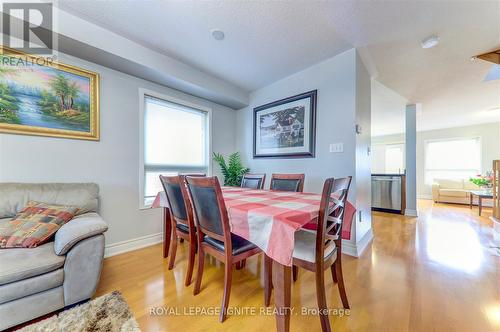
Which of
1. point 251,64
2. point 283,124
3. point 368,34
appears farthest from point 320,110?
point 251,64

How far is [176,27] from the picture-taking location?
6.38 feet

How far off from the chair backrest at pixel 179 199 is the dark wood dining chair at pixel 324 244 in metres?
0.79

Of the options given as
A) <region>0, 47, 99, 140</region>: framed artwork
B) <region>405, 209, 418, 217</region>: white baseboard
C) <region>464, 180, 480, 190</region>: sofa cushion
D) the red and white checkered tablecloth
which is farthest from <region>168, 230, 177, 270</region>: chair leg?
<region>464, 180, 480, 190</region>: sofa cushion

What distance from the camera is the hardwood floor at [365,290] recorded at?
1.22m

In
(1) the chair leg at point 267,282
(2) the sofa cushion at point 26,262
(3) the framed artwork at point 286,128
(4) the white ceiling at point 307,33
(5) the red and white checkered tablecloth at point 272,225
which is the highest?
(4) the white ceiling at point 307,33

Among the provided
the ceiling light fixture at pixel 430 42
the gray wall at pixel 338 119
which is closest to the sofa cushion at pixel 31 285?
the gray wall at pixel 338 119

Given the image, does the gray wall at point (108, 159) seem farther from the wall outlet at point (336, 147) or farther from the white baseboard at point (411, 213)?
the white baseboard at point (411, 213)

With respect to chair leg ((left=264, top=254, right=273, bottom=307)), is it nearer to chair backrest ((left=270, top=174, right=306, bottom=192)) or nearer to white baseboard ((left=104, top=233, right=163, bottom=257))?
chair backrest ((left=270, top=174, right=306, bottom=192))

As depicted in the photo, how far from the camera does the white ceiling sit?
168cm

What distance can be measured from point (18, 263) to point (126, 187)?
1326mm

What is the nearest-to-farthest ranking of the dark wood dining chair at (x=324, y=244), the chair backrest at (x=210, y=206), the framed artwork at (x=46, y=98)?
the dark wood dining chair at (x=324, y=244) → the chair backrest at (x=210, y=206) → the framed artwork at (x=46, y=98)

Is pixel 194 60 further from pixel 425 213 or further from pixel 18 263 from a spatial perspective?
pixel 425 213

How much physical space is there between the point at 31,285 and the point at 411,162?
18.7 ft

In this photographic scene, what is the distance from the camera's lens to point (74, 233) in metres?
1.26
